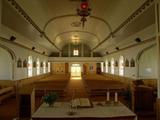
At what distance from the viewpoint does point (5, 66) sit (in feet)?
36.2

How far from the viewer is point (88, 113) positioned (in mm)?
3492

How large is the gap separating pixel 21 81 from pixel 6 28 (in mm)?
4663

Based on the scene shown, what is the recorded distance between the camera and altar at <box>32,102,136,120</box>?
3311 mm

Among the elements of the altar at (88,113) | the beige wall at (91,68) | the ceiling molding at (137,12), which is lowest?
the altar at (88,113)

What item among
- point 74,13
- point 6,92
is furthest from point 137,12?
point 6,92

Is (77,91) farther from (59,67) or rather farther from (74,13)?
(59,67)

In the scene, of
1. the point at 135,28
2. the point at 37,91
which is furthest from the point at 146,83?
the point at 37,91

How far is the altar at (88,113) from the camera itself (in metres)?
3.31

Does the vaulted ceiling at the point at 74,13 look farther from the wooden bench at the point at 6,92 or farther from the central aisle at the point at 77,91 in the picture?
the central aisle at the point at 77,91

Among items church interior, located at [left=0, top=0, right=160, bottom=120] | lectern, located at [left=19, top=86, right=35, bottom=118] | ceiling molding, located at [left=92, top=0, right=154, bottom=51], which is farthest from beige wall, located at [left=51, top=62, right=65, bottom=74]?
lectern, located at [left=19, top=86, right=35, bottom=118]

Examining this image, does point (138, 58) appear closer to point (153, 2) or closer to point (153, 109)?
point (153, 109)

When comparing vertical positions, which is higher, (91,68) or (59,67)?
(59,67)

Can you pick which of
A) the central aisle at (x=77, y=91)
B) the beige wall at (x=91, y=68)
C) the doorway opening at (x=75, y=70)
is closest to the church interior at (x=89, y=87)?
the central aisle at (x=77, y=91)

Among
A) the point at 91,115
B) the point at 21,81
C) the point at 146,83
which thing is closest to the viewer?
the point at 91,115
